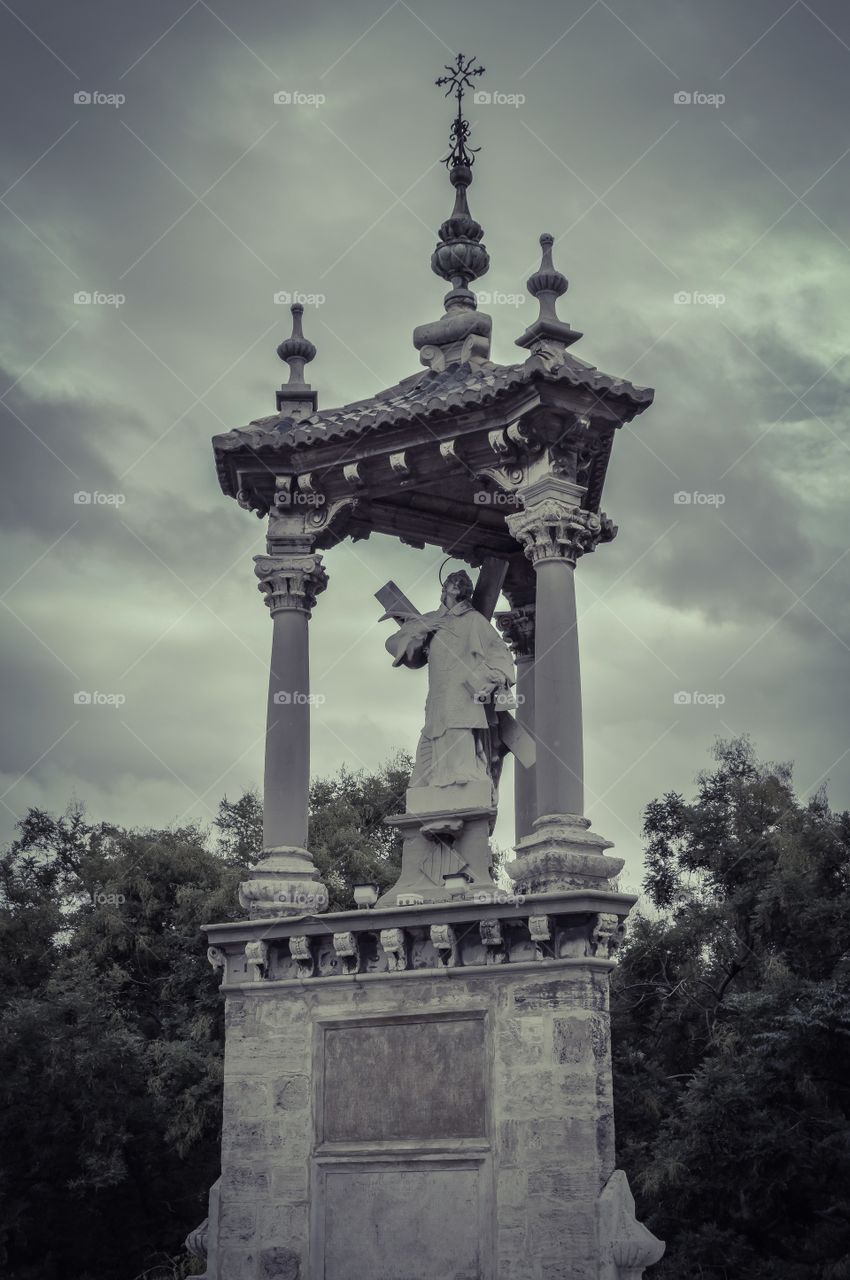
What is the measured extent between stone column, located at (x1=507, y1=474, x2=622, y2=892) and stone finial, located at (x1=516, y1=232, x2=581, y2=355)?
1328 mm

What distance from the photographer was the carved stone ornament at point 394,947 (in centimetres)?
1389

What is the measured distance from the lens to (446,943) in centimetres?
1365

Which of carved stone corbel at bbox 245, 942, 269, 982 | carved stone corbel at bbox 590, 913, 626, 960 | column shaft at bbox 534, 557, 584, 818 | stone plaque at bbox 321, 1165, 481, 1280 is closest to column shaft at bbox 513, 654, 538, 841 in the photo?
column shaft at bbox 534, 557, 584, 818

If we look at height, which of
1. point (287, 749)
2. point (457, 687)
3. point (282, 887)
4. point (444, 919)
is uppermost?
point (457, 687)

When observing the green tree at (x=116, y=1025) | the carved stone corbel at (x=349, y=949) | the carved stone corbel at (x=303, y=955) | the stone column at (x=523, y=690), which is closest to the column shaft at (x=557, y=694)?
the stone column at (x=523, y=690)

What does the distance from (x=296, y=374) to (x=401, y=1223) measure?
29.0 ft

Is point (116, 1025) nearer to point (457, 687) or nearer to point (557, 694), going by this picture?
point (457, 687)

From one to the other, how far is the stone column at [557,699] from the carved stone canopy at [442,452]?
0.41m

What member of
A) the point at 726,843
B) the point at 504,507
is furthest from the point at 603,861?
the point at 726,843

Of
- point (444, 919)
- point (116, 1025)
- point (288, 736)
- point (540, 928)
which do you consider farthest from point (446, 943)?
point (116, 1025)

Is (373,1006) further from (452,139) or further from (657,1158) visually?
(657,1158)

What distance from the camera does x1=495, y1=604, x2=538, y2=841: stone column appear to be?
55.2 feet

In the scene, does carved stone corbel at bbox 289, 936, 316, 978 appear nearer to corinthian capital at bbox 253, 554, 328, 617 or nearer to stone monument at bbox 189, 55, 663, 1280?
stone monument at bbox 189, 55, 663, 1280

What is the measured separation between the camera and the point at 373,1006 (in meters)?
14.1
